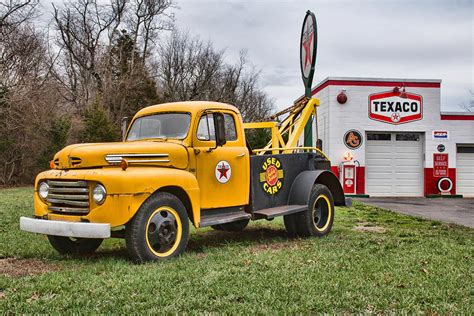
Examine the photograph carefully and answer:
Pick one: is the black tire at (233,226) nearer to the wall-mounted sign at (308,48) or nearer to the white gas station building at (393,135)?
the wall-mounted sign at (308,48)

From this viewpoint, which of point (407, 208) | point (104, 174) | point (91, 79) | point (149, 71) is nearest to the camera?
point (104, 174)

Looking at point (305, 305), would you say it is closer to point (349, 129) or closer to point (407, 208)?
point (407, 208)

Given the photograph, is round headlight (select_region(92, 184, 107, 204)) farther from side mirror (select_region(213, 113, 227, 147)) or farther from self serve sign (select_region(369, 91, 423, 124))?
self serve sign (select_region(369, 91, 423, 124))

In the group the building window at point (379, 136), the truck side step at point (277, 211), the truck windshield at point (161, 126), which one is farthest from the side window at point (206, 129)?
the building window at point (379, 136)

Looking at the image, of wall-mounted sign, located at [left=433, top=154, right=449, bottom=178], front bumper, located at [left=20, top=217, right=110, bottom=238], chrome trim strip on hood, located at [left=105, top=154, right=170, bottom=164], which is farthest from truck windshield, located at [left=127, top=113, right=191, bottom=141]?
wall-mounted sign, located at [left=433, top=154, right=449, bottom=178]

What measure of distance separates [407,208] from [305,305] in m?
11.2

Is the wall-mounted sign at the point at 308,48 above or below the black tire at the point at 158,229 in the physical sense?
above

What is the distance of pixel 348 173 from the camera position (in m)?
18.9

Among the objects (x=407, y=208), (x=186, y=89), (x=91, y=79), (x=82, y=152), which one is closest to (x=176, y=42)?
(x=186, y=89)

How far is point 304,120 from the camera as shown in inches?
405

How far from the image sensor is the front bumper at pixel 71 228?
572cm

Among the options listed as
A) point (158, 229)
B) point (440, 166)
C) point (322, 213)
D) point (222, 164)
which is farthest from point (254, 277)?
point (440, 166)

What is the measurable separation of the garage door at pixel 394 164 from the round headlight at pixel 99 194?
14974 mm

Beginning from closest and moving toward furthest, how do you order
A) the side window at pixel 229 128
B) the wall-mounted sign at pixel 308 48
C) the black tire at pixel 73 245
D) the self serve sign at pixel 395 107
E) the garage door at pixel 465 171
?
the black tire at pixel 73 245, the side window at pixel 229 128, the wall-mounted sign at pixel 308 48, the self serve sign at pixel 395 107, the garage door at pixel 465 171
